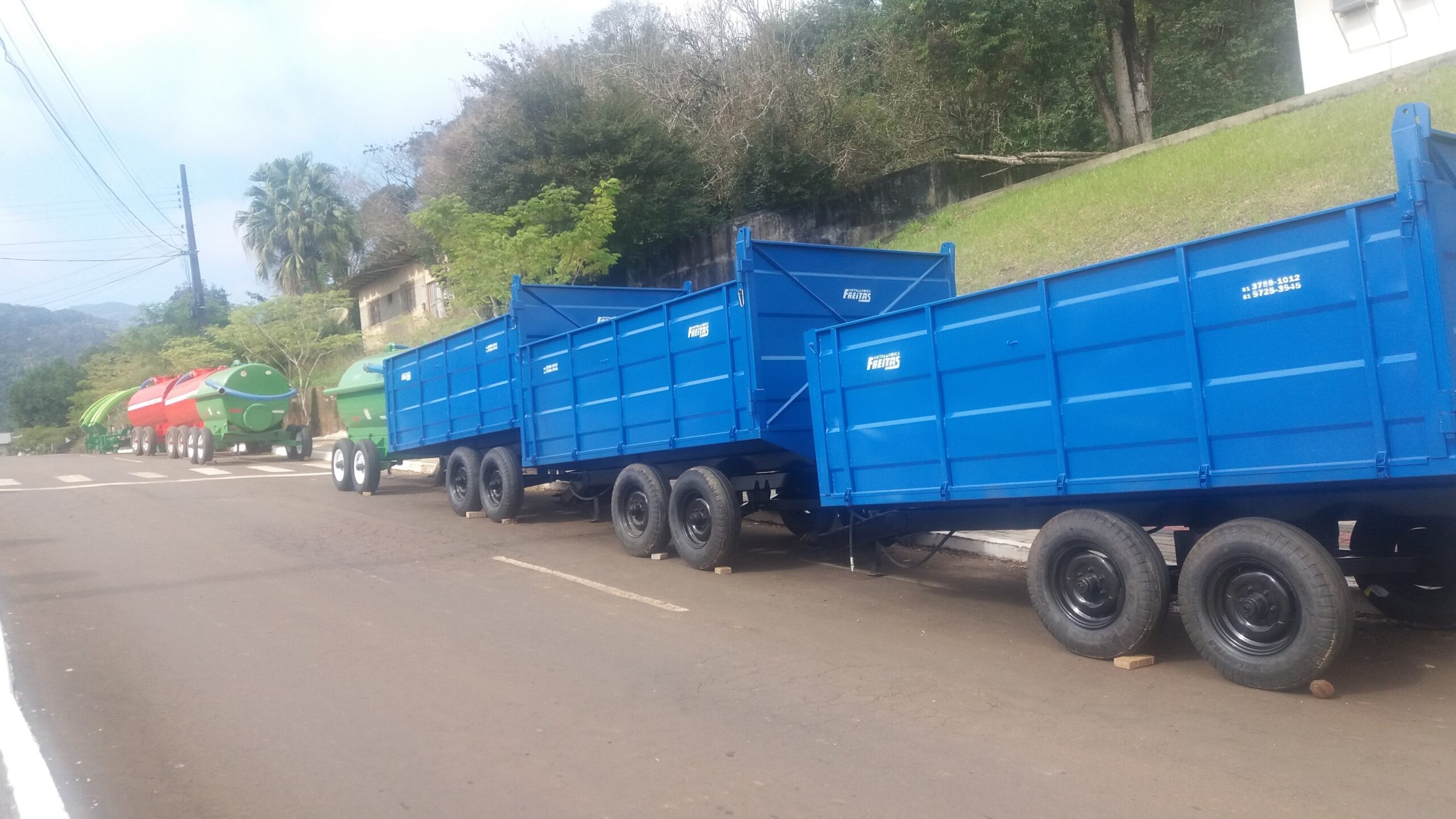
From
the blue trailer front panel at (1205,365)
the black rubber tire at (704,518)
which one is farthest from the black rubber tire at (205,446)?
the blue trailer front panel at (1205,365)

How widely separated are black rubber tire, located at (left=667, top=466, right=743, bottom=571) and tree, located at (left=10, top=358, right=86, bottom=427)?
208 ft

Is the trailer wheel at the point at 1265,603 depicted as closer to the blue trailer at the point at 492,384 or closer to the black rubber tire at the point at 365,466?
the blue trailer at the point at 492,384

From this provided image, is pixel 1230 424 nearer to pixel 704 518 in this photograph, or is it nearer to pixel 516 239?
pixel 704 518

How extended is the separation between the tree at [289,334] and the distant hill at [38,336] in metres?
53.0

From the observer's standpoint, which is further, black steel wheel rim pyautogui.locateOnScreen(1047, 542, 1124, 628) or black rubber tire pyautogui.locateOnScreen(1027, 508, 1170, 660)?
black steel wheel rim pyautogui.locateOnScreen(1047, 542, 1124, 628)

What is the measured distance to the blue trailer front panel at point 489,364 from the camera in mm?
13844

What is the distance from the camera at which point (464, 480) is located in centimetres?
1510

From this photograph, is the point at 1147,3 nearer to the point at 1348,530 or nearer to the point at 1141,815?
the point at 1348,530

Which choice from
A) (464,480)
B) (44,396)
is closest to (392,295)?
(464,480)

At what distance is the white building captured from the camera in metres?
20.0

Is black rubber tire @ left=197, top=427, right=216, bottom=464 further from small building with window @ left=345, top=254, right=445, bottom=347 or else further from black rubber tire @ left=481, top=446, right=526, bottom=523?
black rubber tire @ left=481, top=446, right=526, bottom=523

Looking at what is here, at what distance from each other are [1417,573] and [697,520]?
5.79 metres

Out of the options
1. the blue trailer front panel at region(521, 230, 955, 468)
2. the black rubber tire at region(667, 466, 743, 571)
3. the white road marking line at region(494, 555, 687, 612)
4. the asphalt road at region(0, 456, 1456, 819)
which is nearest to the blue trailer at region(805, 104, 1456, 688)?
the asphalt road at region(0, 456, 1456, 819)

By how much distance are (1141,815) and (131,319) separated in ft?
214
